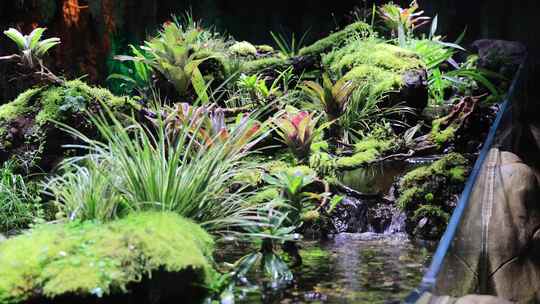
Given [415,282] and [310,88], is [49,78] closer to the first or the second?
[310,88]

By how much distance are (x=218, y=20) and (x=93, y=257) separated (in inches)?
406

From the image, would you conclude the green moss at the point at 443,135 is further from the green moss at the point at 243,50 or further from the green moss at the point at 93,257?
the green moss at the point at 93,257

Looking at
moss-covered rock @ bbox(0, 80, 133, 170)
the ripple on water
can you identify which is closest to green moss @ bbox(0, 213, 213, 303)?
the ripple on water

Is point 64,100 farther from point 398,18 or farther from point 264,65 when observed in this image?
point 398,18

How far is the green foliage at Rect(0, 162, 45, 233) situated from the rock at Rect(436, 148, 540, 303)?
12.1 feet

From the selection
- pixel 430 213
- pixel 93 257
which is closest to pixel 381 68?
pixel 430 213

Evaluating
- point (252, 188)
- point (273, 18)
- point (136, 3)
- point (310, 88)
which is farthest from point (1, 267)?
point (273, 18)

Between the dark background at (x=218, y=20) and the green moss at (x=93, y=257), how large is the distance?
412cm

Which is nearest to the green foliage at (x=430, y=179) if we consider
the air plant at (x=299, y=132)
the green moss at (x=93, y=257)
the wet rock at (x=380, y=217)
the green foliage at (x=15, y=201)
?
the wet rock at (x=380, y=217)

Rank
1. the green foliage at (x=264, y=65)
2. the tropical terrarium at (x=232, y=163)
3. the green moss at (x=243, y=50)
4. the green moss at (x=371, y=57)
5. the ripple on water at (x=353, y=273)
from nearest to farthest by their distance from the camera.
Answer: the tropical terrarium at (x=232, y=163) → the ripple on water at (x=353, y=273) → the green moss at (x=371, y=57) → the green foliage at (x=264, y=65) → the green moss at (x=243, y=50)

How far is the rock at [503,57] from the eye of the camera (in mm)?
7066

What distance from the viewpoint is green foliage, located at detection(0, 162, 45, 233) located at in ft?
17.2

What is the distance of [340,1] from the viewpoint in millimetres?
12523

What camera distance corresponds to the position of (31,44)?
549 cm
